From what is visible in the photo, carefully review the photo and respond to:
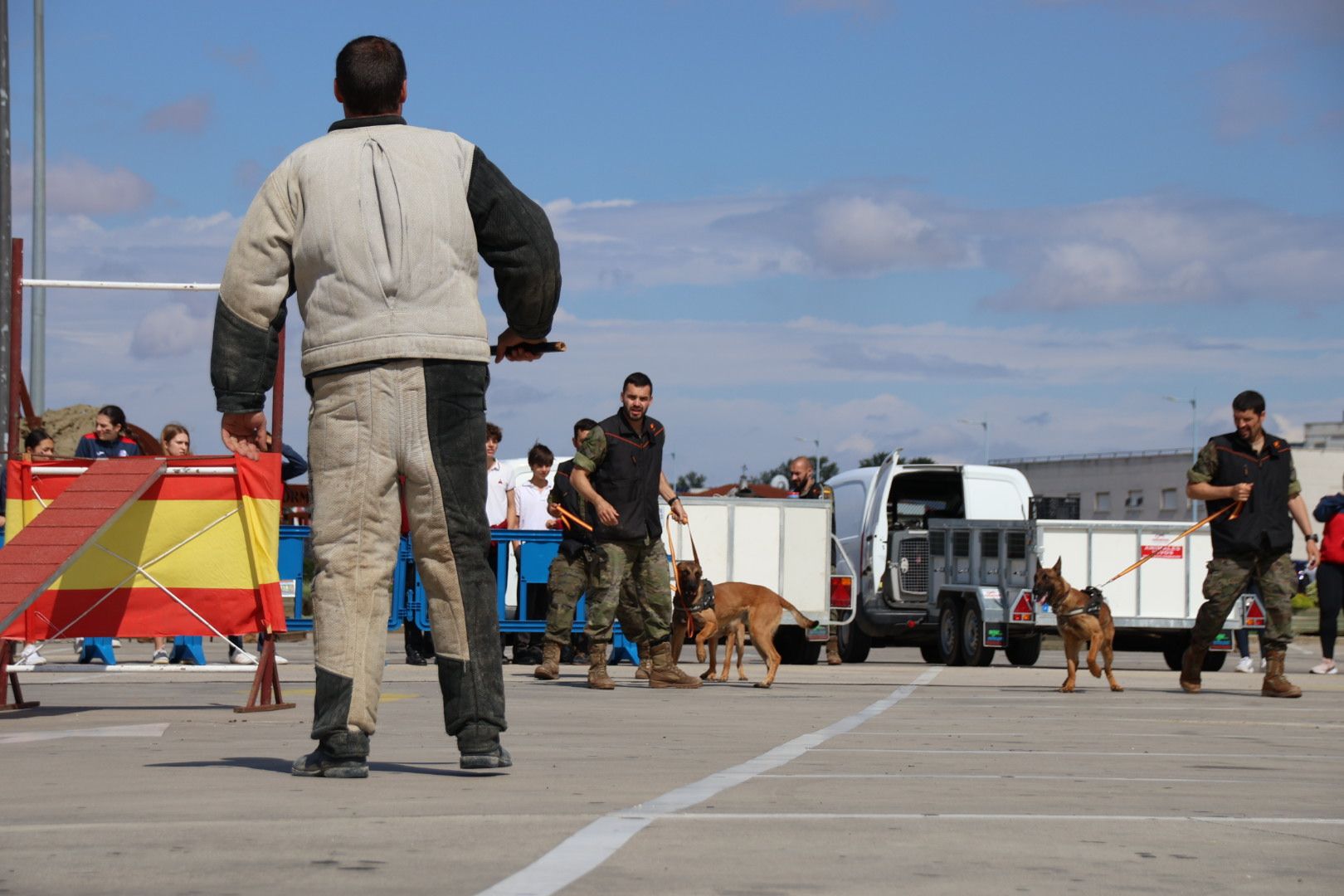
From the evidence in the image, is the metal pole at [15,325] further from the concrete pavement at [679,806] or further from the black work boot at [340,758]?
the black work boot at [340,758]

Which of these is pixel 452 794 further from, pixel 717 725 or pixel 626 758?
pixel 717 725

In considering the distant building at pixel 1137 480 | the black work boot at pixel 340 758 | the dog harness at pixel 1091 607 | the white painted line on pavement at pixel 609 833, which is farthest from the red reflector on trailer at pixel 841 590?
the distant building at pixel 1137 480

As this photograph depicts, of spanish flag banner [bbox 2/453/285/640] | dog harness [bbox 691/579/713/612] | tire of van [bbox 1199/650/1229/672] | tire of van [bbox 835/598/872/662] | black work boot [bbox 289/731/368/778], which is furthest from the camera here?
tire of van [bbox 835/598/872/662]

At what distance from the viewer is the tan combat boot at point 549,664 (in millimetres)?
14797

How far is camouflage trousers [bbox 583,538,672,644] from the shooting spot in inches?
558

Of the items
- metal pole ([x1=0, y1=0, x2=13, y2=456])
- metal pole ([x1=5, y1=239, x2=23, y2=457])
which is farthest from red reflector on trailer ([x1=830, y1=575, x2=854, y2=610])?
metal pole ([x1=5, y1=239, x2=23, y2=457])

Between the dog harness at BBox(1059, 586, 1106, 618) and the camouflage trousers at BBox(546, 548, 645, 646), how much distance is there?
3586 mm

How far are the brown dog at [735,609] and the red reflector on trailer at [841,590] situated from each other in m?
4.64

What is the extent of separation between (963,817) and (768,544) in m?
14.2

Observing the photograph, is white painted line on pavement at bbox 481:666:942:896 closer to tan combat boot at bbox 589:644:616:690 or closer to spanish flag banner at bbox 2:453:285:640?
spanish flag banner at bbox 2:453:285:640

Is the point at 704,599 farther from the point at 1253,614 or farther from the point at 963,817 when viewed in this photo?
the point at 963,817

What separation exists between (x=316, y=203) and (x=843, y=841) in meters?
2.79

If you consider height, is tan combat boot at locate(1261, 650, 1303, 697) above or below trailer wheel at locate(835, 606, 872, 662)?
above

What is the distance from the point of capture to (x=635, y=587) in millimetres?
14414
